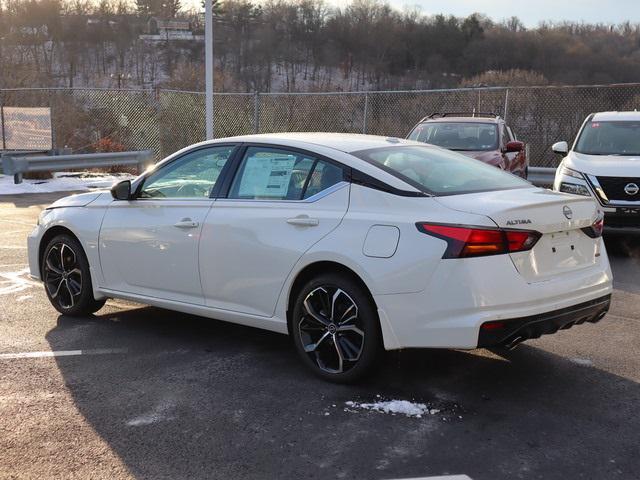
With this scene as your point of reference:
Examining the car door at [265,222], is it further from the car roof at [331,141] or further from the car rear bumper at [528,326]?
the car rear bumper at [528,326]

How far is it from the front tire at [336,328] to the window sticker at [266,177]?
725 millimetres

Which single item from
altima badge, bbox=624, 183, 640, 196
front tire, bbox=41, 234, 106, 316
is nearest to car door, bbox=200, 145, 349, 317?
front tire, bbox=41, 234, 106, 316

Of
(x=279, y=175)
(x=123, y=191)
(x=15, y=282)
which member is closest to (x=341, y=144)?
(x=279, y=175)

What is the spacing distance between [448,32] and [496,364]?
114307mm

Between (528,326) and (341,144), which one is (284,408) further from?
(341,144)

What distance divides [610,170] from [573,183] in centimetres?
46

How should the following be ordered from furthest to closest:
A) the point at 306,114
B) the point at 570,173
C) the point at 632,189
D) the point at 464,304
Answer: the point at 306,114, the point at 570,173, the point at 632,189, the point at 464,304

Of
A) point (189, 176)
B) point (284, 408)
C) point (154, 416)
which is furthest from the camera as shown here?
point (189, 176)

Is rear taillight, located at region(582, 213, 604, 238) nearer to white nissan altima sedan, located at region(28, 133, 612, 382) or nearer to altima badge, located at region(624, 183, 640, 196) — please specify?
white nissan altima sedan, located at region(28, 133, 612, 382)

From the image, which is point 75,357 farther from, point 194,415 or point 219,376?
point 194,415

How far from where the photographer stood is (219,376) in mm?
4457

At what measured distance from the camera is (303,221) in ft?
14.2

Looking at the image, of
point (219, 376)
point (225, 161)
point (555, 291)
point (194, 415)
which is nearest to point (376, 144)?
point (225, 161)

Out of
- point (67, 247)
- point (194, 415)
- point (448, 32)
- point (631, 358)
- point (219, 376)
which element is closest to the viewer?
point (194, 415)
